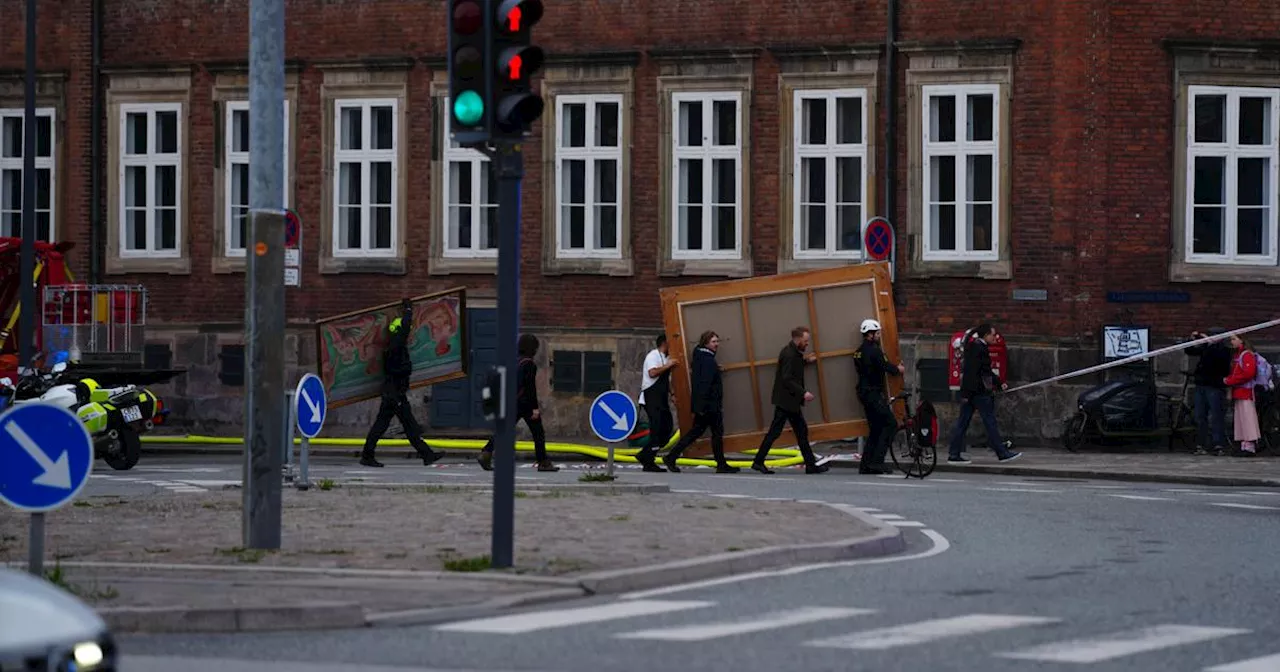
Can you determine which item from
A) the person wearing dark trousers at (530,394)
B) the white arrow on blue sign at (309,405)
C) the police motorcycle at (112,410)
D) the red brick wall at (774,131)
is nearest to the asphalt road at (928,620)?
the white arrow on blue sign at (309,405)

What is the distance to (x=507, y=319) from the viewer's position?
14523mm

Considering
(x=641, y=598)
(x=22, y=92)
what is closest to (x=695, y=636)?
(x=641, y=598)

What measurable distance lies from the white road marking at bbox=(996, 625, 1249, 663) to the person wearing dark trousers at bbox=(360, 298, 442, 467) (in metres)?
19.1

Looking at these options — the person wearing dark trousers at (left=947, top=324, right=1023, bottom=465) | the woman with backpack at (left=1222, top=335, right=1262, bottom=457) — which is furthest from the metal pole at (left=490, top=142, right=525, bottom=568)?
the woman with backpack at (left=1222, top=335, right=1262, bottom=457)

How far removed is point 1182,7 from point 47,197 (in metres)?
18.2

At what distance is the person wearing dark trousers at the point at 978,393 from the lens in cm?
3127

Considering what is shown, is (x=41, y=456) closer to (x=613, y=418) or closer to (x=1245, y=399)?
(x=613, y=418)

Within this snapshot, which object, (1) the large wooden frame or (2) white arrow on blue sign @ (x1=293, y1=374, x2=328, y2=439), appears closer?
(2) white arrow on blue sign @ (x1=293, y1=374, x2=328, y2=439)

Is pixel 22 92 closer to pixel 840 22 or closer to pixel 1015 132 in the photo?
pixel 840 22

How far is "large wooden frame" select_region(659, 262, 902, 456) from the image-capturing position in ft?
99.5

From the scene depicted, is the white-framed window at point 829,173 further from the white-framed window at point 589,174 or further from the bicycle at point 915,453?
the bicycle at point 915,453

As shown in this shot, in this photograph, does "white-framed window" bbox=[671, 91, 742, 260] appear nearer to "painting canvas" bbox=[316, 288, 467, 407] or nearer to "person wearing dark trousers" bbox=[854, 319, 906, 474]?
"painting canvas" bbox=[316, 288, 467, 407]

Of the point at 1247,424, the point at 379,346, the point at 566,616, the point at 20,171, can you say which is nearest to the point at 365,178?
the point at 20,171

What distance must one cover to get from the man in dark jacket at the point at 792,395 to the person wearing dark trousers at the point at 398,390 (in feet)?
14.3
